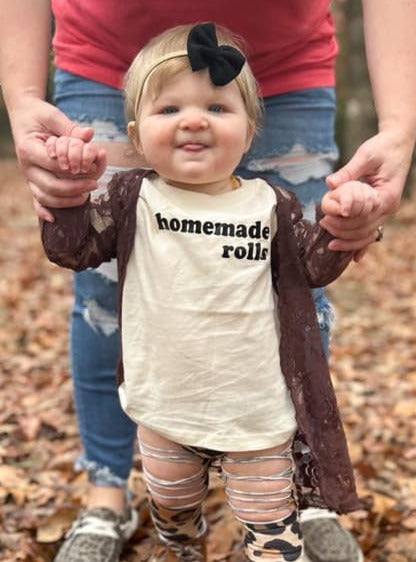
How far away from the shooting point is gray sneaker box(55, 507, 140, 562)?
2572 mm

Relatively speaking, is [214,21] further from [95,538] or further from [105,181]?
[95,538]

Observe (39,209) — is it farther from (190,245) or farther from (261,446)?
(261,446)

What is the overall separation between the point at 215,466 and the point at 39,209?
77cm

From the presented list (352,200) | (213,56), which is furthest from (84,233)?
(352,200)

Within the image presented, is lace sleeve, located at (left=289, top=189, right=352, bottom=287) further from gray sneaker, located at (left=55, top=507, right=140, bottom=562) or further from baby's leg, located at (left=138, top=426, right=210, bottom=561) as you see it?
gray sneaker, located at (left=55, top=507, right=140, bottom=562)

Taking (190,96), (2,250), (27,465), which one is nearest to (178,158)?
(190,96)

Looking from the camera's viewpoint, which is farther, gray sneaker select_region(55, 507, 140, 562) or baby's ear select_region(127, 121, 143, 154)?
gray sneaker select_region(55, 507, 140, 562)

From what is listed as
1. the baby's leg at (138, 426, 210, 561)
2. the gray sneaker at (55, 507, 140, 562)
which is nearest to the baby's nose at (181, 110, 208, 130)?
the baby's leg at (138, 426, 210, 561)

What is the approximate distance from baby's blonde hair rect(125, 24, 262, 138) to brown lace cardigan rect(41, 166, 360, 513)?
19 cm

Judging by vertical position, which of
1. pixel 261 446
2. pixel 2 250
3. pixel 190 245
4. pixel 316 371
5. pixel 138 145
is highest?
pixel 138 145

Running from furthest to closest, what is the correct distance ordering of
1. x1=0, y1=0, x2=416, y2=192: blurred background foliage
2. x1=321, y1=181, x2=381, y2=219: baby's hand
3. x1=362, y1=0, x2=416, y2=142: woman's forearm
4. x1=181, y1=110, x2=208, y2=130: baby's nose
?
x1=0, y1=0, x2=416, y2=192: blurred background foliage < x1=362, y1=0, x2=416, y2=142: woman's forearm < x1=181, y1=110, x2=208, y2=130: baby's nose < x1=321, y1=181, x2=381, y2=219: baby's hand

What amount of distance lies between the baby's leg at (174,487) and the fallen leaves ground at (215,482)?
479mm

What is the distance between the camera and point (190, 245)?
196 centimetres

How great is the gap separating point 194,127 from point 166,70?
0.15m
